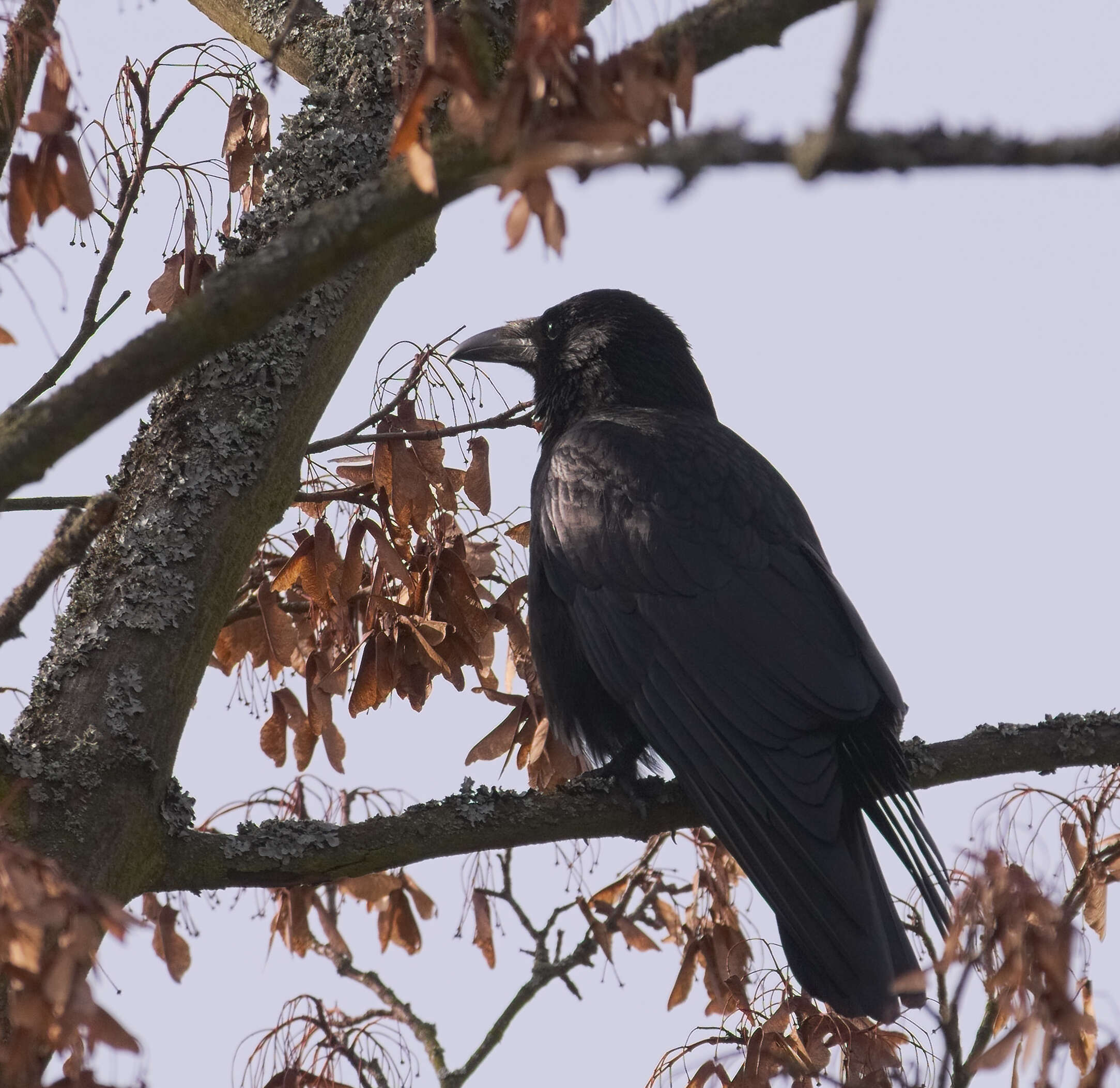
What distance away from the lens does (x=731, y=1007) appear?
168 inches

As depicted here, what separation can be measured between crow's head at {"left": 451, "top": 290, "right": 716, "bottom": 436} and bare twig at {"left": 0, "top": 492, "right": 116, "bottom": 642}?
160 inches

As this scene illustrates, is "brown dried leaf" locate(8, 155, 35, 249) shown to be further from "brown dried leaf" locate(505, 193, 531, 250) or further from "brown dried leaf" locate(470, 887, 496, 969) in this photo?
"brown dried leaf" locate(470, 887, 496, 969)

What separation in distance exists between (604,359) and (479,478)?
2.01 metres

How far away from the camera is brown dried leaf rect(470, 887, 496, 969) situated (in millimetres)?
5277

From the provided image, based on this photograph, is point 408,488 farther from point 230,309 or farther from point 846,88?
point 846,88

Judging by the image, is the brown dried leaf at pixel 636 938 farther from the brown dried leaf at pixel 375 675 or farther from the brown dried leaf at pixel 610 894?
the brown dried leaf at pixel 375 675

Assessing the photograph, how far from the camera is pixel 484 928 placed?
17.4 ft

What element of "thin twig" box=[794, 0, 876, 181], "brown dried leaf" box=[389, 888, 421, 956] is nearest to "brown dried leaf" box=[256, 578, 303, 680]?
"brown dried leaf" box=[389, 888, 421, 956]

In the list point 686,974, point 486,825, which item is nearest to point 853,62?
point 486,825

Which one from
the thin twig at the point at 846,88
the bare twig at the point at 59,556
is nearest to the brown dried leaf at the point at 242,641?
the bare twig at the point at 59,556

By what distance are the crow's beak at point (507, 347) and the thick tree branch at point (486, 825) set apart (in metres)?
2.79

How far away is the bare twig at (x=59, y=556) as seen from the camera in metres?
2.12

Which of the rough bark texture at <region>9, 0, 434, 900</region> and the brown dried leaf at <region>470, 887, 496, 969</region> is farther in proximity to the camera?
the brown dried leaf at <region>470, 887, 496, 969</region>

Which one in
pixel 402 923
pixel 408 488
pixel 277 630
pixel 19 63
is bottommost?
pixel 402 923
